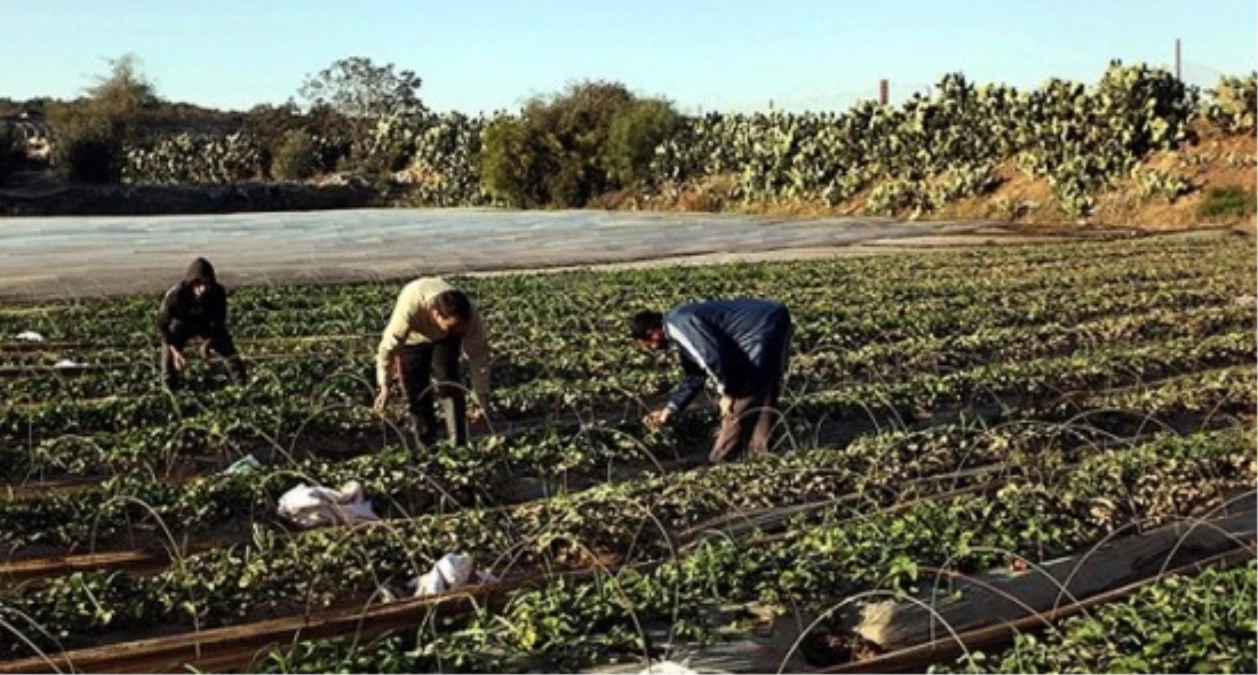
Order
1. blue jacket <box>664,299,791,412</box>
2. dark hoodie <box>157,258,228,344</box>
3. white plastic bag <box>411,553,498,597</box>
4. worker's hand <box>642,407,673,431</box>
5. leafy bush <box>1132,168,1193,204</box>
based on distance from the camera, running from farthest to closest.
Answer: leafy bush <box>1132,168,1193,204</box>
dark hoodie <box>157,258,228,344</box>
worker's hand <box>642,407,673,431</box>
blue jacket <box>664,299,791,412</box>
white plastic bag <box>411,553,498,597</box>

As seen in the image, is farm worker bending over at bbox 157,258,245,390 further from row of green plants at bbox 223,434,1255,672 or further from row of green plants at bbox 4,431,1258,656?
row of green plants at bbox 223,434,1255,672

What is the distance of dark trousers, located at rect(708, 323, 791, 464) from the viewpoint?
28.4 ft

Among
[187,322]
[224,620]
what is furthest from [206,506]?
[187,322]

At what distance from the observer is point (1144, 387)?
11594mm

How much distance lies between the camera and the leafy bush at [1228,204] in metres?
33.0

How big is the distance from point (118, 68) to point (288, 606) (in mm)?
79043

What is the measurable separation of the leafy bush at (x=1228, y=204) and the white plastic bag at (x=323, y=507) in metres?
29.7

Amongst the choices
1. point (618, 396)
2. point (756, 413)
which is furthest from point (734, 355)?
point (618, 396)

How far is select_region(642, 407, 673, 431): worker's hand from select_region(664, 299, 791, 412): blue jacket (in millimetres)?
52

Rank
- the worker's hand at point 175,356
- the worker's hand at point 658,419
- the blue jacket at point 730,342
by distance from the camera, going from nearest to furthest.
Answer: the blue jacket at point 730,342
the worker's hand at point 658,419
the worker's hand at point 175,356

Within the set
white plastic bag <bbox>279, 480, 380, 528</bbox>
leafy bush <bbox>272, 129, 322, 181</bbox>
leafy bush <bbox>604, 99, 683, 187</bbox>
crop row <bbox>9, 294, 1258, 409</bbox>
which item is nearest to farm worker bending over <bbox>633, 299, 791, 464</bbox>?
A: white plastic bag <bbox>279, 480, 380, 528</bbox>

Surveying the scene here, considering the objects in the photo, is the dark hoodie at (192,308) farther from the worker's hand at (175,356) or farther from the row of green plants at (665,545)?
the row of green plants at (665,545)

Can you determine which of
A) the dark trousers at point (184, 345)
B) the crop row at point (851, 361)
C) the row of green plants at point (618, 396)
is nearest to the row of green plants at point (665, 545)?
the row of green plants at point (618, 396)

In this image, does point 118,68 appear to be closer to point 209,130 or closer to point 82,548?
point 209,130
